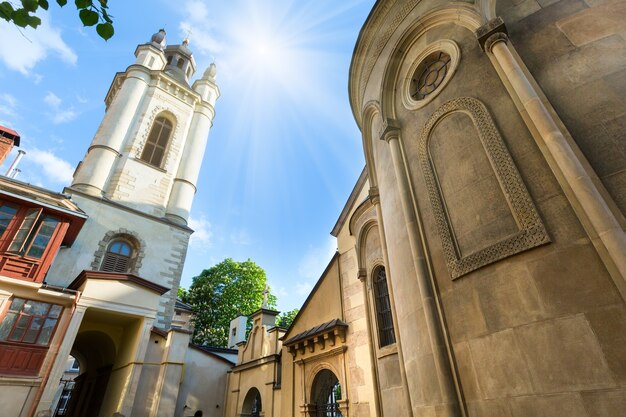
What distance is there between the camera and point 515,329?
3.66m

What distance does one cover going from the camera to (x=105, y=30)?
10.7 feet

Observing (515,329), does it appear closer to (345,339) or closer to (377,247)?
(377,247)

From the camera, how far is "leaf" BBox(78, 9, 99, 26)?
313cm

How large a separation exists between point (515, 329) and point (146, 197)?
21.7 m

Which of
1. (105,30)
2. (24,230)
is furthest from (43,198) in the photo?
(105,30)

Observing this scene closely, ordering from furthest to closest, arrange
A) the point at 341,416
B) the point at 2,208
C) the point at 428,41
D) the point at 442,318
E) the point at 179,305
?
the point at 179,305, the point at 2,208, the point at 341,416, the point at 428,41, the point at 442,318

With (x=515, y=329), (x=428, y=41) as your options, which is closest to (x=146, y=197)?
(x=428, y=41)

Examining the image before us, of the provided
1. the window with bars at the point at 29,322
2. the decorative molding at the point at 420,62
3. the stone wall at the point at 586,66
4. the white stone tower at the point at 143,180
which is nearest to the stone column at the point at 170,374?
the white stone tower at the point at 143,180

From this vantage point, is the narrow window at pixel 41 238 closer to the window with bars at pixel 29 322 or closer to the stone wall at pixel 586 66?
the window with bars at pixel 29 322

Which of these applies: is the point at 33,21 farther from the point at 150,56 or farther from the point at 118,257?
the point at 150,56

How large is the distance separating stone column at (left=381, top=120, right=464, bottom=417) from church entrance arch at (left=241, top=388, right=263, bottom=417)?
38.4 feet

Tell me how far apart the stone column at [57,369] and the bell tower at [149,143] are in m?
9.22

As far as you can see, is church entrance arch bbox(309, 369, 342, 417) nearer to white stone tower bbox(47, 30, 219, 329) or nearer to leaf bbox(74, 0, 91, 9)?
white stone tower bbox(47, 30, 219, 329)

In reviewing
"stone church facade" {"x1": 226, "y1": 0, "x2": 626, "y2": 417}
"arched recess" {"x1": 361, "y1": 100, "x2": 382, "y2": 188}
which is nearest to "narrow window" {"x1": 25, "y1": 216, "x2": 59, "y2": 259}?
"arched recess" {"x1": 361, "y1": 100, "x2": 382, "y2": 188}
